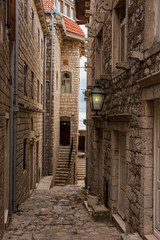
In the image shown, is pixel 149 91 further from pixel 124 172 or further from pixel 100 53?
pixel 100 53

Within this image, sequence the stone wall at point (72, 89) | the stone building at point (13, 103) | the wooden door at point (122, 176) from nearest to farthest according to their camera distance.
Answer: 1. the stone building at point (13, 103)
2. the wooden door at point (122, 176)
3. the stone wall at point (72, 89)

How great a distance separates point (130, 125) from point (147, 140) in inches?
29.0

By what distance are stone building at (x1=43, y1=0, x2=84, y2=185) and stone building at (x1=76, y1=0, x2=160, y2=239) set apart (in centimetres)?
918

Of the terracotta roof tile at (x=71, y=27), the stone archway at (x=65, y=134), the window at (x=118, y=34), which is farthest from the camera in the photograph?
the stone archway at (x=65, y=134)

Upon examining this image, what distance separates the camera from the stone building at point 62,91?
15195mm

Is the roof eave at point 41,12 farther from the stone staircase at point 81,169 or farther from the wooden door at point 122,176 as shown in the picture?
the stone staircase at point 81,169

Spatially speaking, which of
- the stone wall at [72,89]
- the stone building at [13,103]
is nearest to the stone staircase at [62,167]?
the stone wall at [72,89]

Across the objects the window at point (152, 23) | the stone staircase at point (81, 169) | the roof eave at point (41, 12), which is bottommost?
the stone staircase at point (81, 169)

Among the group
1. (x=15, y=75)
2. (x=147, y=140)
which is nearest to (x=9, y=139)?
(x=15, y=75)

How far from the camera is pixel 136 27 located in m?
4.45

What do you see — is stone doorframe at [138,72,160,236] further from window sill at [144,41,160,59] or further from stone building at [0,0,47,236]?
stone building at [0,0,47,236]

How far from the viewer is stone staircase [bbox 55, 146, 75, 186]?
15.8 meters

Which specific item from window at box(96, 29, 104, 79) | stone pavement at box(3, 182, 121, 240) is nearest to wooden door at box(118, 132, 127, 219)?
stone pavement at box(3, 182, 121, 240)

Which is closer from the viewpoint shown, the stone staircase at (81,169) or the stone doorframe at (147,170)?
the stone doorframe at (147,170)
